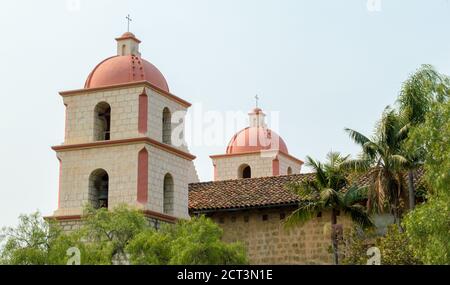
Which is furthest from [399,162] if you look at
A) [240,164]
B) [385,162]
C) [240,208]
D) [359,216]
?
[240,164]

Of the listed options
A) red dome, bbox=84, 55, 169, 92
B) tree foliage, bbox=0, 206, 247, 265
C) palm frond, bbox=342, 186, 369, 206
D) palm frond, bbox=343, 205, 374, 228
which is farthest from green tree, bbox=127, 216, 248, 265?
red dome, bbox=84, 55, 169, 92

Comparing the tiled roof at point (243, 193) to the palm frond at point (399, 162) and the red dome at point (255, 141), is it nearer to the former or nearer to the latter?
the palm frond at point (399, 162)

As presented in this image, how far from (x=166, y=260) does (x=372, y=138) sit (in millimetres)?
6492

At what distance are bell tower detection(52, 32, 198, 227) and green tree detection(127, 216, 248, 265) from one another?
12.8 feet

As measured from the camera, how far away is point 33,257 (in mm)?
18266

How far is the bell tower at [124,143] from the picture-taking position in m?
24.4

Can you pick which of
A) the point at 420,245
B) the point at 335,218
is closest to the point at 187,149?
the point at 335,218

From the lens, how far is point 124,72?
83.0 ft

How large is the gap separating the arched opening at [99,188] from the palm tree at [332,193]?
18.0 feet

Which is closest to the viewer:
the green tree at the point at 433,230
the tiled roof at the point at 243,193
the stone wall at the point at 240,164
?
the green tree at the point at 433,230

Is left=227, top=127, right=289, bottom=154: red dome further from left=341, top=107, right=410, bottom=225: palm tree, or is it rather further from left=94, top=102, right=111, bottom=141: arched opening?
left=341, top=107, right=410, bottom=225: palm tree

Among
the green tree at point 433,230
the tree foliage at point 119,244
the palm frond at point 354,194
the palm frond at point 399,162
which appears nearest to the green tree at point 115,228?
the tree foliage at point 119,244

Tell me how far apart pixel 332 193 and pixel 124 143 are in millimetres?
6048
